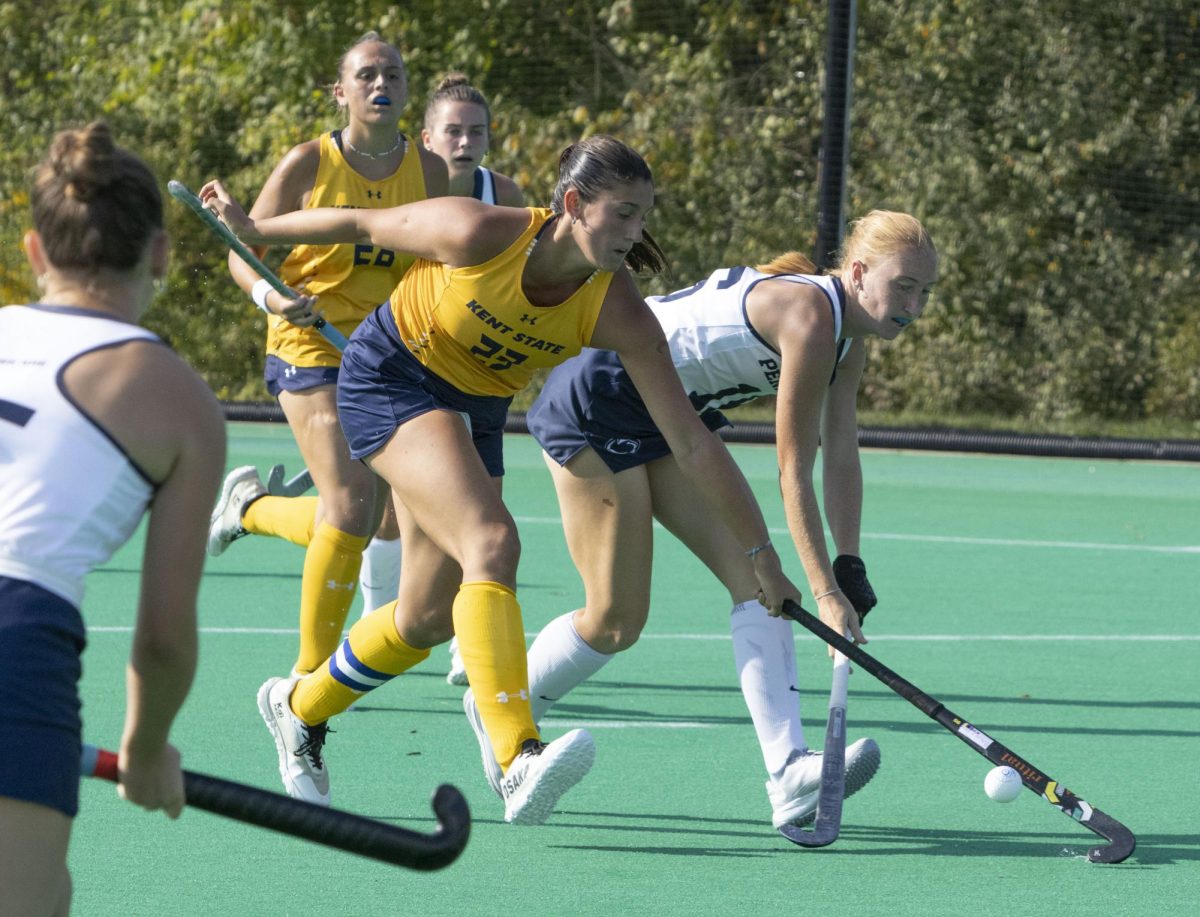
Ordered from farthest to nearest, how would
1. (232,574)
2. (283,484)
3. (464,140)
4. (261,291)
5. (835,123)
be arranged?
1. (835,123)
2. (232,574)
3. (283,484)
4. (464,140)
5. (261,291)

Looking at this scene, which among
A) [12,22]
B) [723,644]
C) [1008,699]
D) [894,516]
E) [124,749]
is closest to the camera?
[124,749]

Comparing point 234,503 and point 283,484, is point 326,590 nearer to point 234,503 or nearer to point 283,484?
point 234,503

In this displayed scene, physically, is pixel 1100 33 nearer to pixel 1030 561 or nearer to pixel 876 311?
pixel 1030 561

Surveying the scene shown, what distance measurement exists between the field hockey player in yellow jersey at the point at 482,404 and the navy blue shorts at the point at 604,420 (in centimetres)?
22

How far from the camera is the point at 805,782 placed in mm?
3904

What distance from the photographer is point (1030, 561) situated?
8258mm

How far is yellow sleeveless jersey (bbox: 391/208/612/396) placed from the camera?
3.79 m

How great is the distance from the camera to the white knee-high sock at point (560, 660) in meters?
4.44

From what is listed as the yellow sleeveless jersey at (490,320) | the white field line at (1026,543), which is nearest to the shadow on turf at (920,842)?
the yellow sleeveless jersey at (490,320)

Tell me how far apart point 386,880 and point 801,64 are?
12889mm

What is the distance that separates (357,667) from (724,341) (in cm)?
109

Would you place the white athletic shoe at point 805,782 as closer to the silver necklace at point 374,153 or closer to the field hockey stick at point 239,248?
the field hockey stick at point 239,248

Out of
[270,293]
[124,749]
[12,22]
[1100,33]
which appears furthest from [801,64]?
[124,749]

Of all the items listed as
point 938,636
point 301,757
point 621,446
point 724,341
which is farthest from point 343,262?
point 938,636
